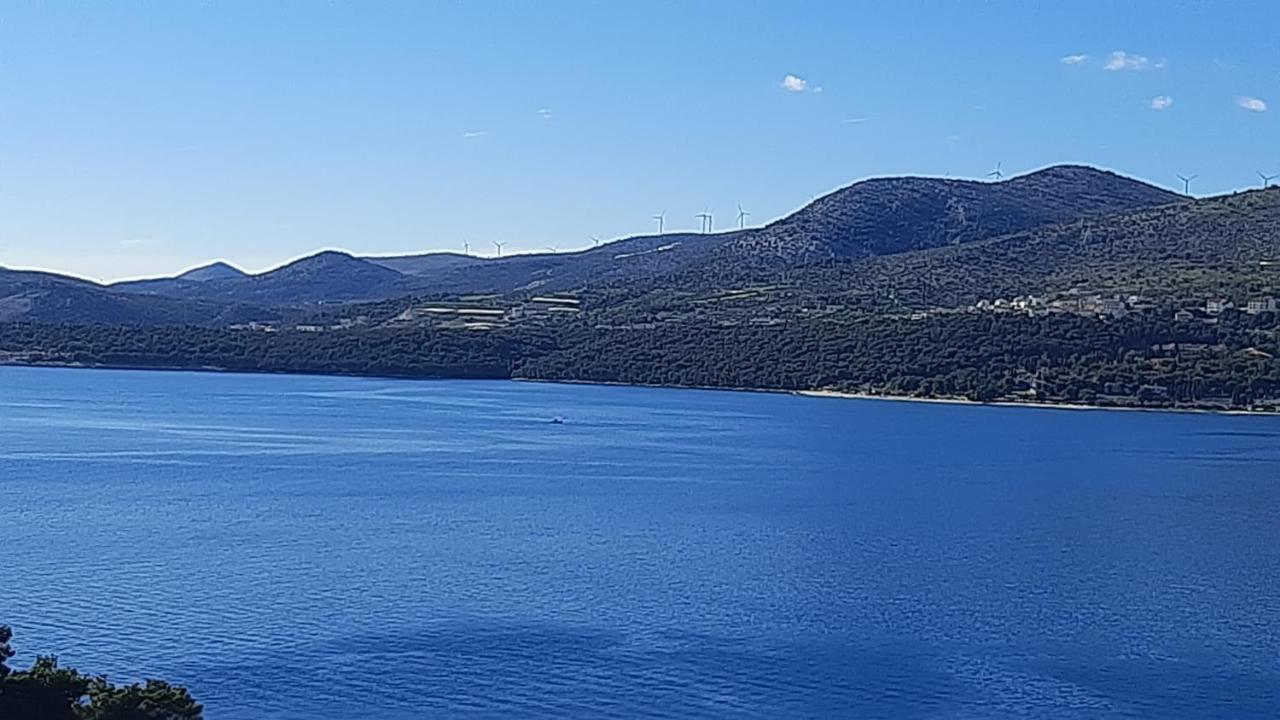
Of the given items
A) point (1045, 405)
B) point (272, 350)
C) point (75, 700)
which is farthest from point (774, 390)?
point (75, 700)

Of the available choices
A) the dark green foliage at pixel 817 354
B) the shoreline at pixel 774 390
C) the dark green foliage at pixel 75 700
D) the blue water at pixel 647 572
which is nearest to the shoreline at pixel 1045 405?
the shoreline at pixel 774 390

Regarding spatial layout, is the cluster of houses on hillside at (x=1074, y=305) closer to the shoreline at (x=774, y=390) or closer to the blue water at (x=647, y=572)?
the shoreline at (x=774, y=390)

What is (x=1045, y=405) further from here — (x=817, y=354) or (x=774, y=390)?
(x=774, y=390)

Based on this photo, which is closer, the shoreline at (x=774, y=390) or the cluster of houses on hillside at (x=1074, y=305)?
the shoreline at (x=774, y=390)

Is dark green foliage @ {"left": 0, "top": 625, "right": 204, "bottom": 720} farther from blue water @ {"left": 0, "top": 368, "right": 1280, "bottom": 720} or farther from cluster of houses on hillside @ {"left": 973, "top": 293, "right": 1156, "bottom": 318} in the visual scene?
cluster of houses on hillside @ {"left": 973, "top": 293, "right": 1156, "bottom": 318}

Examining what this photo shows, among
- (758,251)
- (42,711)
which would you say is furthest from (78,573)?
(758,251)

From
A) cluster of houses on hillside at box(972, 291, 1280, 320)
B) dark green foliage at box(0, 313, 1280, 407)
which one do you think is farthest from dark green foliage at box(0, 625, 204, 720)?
cluster of houses on hillside at box(972, 291, 1280, 320)
